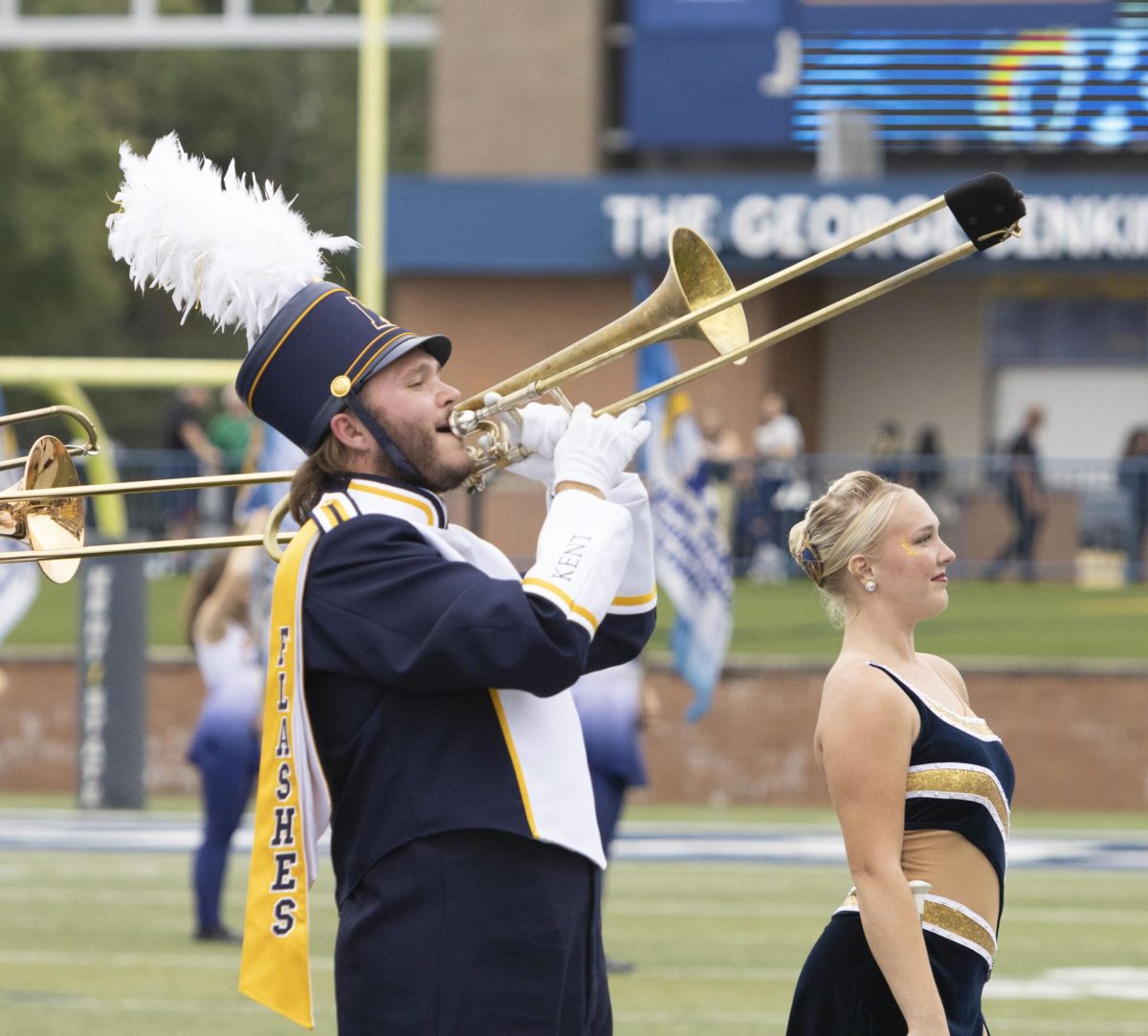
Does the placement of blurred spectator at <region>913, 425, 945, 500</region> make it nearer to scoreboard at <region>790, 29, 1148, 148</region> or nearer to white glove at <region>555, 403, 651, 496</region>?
scoreboard at <region>790, 29, 1148, 148</region>

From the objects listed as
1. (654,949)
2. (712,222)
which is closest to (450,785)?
(654,949)

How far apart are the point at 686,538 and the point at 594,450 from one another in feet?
30.8

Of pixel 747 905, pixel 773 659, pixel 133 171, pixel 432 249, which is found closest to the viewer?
pixel 133 171

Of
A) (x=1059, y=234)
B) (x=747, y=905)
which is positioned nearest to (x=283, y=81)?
(x=1059, y=234)

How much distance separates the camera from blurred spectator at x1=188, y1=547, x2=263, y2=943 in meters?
8.71

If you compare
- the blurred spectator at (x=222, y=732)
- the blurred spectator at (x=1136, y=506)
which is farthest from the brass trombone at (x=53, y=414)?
the blurred spectator at (x=1136, y=506)

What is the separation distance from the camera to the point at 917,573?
3.98 meters

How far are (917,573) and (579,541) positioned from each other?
30.8 inches

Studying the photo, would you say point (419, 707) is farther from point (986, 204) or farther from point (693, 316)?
point (986, 204)

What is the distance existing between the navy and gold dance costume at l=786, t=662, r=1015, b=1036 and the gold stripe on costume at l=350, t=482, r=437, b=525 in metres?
0.83

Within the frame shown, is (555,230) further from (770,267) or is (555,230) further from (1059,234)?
(1059,234)

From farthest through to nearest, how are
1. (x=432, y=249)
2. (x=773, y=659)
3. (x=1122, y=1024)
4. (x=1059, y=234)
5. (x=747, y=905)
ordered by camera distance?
(x=432, y=249) → (x=1059, y=234) → (x=773, y=659) → (x=747, y=905) → (x=1122, y=1024)

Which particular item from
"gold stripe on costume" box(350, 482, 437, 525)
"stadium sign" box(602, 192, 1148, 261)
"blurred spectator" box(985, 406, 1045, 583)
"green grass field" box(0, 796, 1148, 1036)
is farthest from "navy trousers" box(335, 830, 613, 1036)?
"stadium sign" box(602, 192, 1148, 261)

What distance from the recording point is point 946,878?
12.6ft
